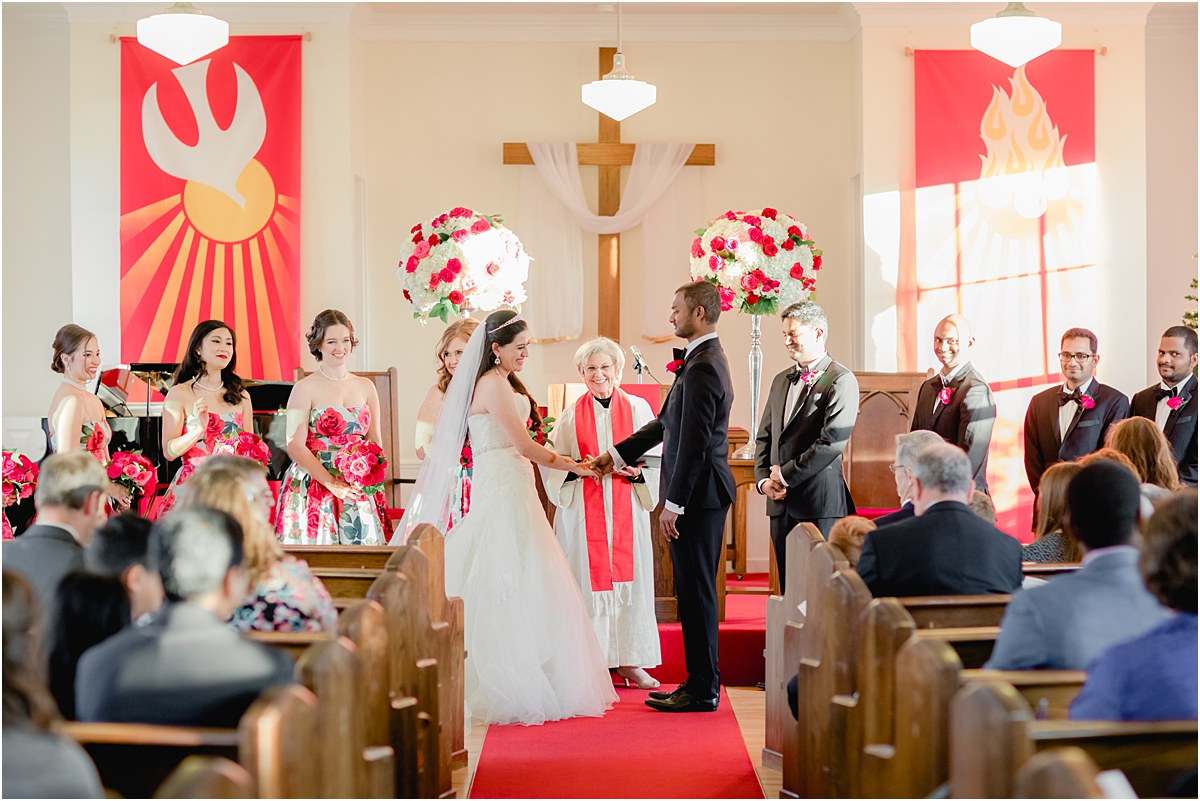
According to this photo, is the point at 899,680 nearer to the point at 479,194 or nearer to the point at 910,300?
the point at 910,300

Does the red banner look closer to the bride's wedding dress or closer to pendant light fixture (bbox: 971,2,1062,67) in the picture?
the bride's wedding dress

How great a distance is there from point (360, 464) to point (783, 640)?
195cm

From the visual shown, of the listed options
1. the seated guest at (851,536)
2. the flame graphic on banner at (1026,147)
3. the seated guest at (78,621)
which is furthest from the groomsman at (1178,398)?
the seated guest at (78,621)

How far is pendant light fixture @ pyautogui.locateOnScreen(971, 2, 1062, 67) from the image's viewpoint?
4969mm

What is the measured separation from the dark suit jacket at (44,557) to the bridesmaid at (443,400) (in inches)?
84.2

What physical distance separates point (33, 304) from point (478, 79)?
350 cm

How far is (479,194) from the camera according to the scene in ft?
25.8

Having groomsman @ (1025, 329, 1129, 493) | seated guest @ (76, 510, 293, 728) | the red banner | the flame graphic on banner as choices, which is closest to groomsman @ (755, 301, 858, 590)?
groomsman @ (1025, 329, 1129, 493)

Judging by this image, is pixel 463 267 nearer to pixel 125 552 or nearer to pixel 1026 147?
pixel 125 552

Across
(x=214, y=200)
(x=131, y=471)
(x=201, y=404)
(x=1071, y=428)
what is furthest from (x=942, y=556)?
(x=214, y=200)

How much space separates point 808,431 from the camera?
4715 millimetres

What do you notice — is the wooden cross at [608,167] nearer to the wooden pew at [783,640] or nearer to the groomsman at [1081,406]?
the groomsman at [1081,406]

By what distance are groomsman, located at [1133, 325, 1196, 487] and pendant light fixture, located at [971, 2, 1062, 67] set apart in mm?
1475

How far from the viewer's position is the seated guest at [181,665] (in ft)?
6.48
